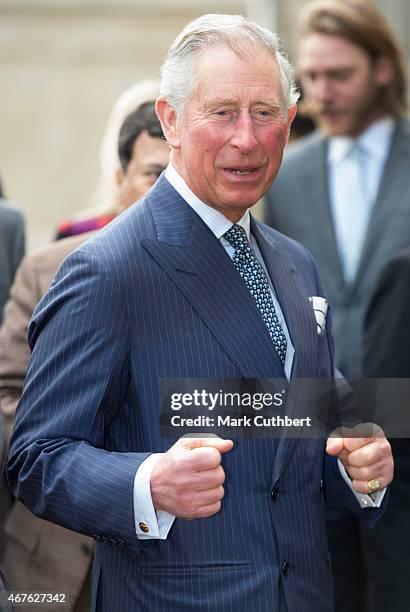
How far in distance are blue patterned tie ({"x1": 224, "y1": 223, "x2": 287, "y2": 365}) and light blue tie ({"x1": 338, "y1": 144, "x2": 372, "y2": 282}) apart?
78.3 inches

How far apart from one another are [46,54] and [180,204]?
763cm

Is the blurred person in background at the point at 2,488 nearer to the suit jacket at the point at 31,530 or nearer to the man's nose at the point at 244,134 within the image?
the suit jacket at the point at 31,530

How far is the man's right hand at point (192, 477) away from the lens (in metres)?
2.49

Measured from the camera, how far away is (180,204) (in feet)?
9.40

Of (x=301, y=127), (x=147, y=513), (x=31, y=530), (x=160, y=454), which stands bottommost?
(x=31, y=530)

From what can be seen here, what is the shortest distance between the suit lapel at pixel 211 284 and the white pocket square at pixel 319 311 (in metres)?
0.26

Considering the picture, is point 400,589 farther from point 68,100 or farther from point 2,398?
point 68,100

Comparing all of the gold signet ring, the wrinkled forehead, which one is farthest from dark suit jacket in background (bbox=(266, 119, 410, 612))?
the wrinkled forehead

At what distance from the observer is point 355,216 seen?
5078mm

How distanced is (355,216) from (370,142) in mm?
337

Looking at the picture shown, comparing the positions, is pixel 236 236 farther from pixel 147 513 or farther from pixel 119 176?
pixel 119 176

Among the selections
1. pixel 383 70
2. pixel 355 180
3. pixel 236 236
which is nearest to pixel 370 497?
pixel 236 236

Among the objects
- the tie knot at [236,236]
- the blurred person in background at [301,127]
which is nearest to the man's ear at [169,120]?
the tie knot at [236,236]

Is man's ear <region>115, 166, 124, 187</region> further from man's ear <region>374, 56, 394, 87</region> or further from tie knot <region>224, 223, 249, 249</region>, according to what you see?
man's ear <region>374, 56, 394, 87</region>
